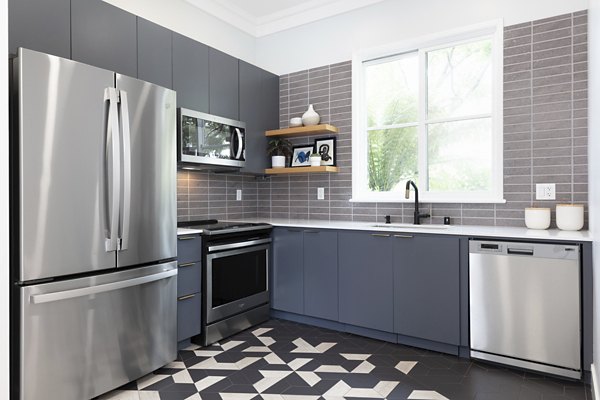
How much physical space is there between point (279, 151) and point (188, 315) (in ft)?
6.22

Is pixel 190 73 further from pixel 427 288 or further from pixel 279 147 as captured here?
pixel 427 288

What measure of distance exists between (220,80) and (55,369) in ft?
8.00

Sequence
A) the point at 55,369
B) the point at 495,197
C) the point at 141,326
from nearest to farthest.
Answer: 1. the point at 55,369
2. the point at 141,326
3. the point at 495,197

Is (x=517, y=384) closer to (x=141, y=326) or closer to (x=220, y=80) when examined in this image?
(x=141, y=326)

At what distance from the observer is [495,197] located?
309 centimetres

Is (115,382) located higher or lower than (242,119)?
lower

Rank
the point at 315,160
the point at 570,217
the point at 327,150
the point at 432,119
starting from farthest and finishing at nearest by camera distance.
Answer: the point at 327,150
the point at 315,160
the point at 432,119
the point at 570,217

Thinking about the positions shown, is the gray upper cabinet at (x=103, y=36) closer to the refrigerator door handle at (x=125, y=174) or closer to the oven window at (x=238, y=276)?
the refrigerator door handle at (x=125, y=174)

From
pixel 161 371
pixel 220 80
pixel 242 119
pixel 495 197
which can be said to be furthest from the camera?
pixel 242 119

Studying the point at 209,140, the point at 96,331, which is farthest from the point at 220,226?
the point at 96,331

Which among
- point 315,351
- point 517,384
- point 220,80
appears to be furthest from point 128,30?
point 517,384

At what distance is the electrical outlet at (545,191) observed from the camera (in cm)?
285

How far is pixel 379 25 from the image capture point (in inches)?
145

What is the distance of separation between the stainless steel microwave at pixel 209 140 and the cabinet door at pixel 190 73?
0.13 metres
